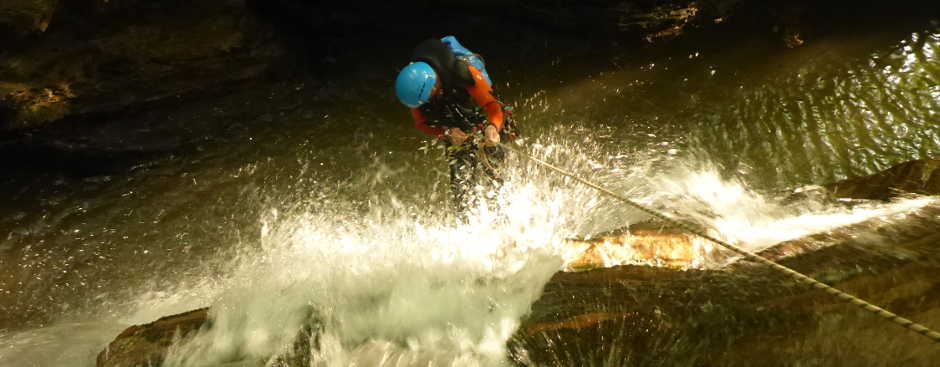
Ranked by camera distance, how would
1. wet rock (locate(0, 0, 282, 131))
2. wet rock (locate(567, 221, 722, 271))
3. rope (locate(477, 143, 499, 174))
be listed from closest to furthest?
wet rock (locate(567, 221, 722, 271)) → rope (locate(477, 143, 499, 174)) → wet rock (locate(0, 0, 282, 131))

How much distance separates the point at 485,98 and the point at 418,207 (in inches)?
57.8

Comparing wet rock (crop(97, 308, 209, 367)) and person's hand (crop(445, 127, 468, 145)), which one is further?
person's hand (crop(445, 127, 468, 145))

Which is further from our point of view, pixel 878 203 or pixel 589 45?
pixel 589 45

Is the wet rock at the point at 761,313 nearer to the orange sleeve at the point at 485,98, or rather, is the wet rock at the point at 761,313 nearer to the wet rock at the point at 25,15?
the orange sleeve at the point at 485,98

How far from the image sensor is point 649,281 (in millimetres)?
1986

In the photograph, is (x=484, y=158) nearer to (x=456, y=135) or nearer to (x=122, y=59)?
(x=456, y=135)

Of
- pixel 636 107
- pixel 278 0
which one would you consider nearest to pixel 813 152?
pixel 636 107

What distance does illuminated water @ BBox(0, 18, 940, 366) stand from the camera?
251 cm

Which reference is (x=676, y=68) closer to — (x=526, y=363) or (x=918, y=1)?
(x=918, y=1)

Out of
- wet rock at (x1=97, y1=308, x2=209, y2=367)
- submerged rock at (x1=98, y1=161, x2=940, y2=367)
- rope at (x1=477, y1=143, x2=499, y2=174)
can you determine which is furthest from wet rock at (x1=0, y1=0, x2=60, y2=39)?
rope at (x1=477, y1=143, x2=499, y2=174)

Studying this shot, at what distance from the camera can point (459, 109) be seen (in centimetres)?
310

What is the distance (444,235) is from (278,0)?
4705 mm

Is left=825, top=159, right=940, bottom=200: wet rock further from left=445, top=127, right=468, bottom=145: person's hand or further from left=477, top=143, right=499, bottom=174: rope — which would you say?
left=445, top=127, right=468, bottom=145: person's hand

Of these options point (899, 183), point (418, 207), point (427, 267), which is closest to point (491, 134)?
point (427, 267)
